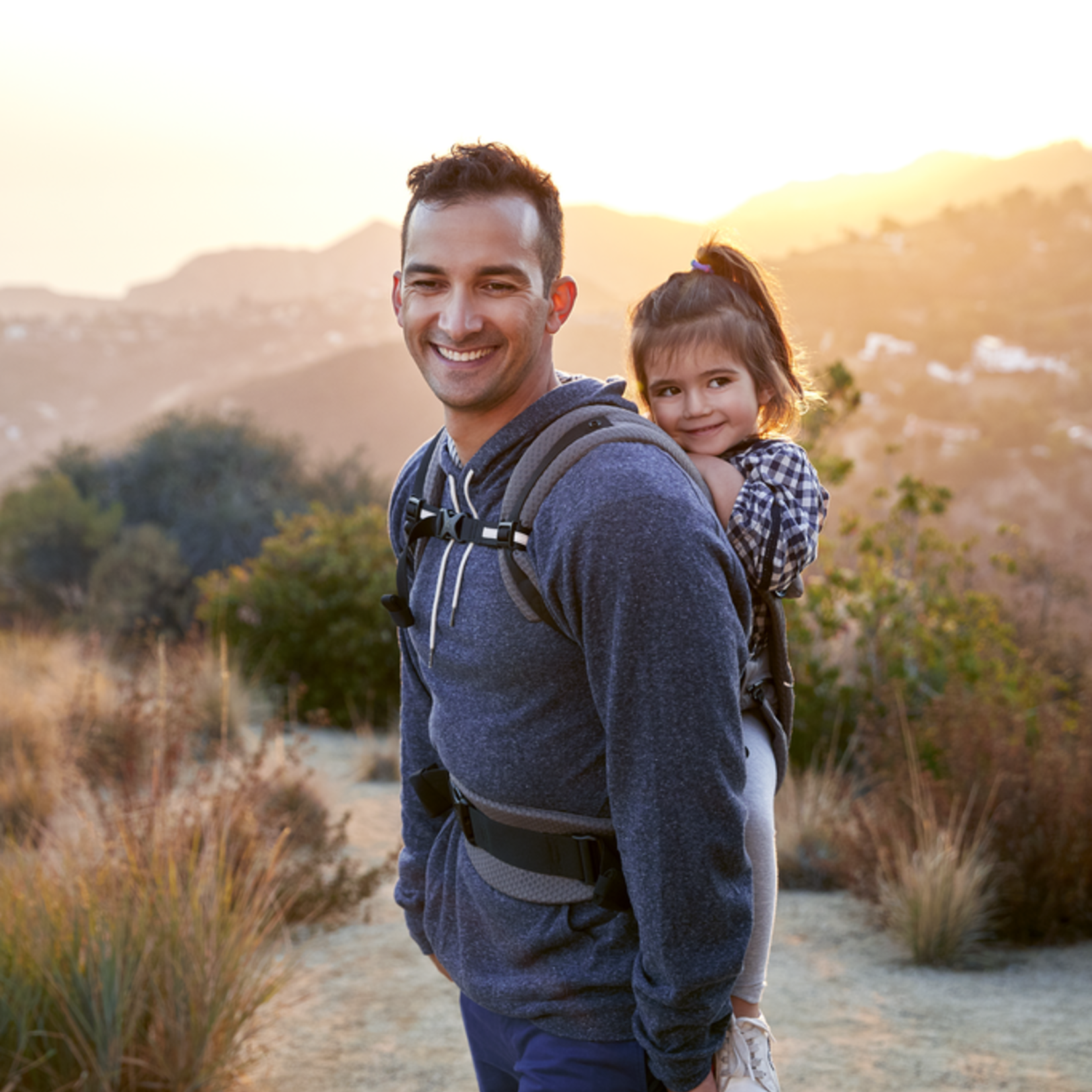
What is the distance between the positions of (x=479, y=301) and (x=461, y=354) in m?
0.09

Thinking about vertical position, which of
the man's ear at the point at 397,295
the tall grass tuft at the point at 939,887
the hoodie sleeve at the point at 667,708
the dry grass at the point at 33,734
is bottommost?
the tall grass tuft at the point at 939,887

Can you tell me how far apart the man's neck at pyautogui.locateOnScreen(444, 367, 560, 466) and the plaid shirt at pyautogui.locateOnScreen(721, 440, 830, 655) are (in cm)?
42

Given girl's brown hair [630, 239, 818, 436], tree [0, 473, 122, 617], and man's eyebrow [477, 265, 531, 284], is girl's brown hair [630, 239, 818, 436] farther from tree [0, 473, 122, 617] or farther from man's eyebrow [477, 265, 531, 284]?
tree [0, 473, 122, 617]

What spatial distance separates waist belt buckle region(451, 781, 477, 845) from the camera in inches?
70.1

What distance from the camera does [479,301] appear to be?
5.67 ft

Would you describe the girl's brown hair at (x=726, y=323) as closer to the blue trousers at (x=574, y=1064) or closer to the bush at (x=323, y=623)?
A: the blue trousers at (x=574, y=1064)

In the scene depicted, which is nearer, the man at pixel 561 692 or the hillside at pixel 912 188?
the man at pixel 561 692

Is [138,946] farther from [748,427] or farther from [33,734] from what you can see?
[33,734]

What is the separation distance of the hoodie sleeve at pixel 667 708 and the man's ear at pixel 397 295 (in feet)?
2.08

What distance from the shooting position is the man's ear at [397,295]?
1.89m

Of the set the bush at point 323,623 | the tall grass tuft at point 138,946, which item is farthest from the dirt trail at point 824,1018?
the bush at point 323,623

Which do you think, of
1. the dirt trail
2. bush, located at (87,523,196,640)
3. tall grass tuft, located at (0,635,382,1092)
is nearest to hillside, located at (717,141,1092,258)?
bush, located at (87,523,196,640)

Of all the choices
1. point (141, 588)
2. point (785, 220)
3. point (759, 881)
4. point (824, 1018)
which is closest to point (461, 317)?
point (759, 881)

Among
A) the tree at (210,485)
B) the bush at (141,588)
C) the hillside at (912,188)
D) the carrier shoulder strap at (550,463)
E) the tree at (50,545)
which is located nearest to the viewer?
the carrier shoulder strap at (550,463)
